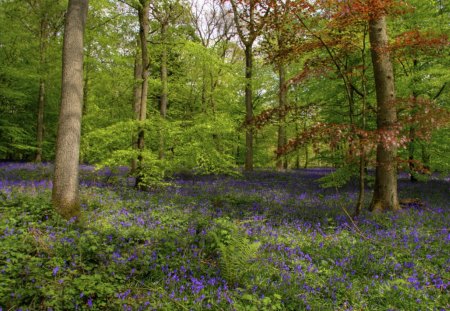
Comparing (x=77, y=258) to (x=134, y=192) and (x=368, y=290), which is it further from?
(x=134, y=192)

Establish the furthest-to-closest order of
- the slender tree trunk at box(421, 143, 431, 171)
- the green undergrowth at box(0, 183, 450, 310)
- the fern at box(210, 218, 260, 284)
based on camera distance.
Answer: the slender tree trunk at box(421, 143, 431, 171), the fern at box(210, 218, 260, 284), the green undergrowth at box(0, 183, 450, 310)

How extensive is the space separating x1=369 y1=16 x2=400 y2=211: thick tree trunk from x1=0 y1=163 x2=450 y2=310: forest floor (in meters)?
0.72

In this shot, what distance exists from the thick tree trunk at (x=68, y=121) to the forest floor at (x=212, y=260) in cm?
40

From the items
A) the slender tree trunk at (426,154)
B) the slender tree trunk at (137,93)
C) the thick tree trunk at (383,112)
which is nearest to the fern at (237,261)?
the thick tree trunk at (383,112)

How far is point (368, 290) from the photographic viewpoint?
16.2 feet

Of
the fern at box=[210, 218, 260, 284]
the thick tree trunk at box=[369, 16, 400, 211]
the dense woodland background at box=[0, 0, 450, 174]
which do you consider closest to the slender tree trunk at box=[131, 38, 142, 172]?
the dense woodland background at box=[0, 0, 450, 174]

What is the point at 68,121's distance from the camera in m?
6.93

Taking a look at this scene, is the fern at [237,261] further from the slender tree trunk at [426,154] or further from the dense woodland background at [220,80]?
the slender tree trunk at [426,154]

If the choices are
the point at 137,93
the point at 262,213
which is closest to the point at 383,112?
the point at 262,213

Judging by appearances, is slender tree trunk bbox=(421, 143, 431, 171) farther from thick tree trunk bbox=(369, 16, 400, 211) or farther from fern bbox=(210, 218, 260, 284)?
fern bbox=(210, 218, 260, 284)

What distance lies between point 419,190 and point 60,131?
13301mm

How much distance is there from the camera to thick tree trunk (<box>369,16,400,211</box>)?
8.93 metres

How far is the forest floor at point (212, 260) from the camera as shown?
432cm

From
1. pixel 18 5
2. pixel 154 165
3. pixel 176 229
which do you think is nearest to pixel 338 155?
pixel 154 165
